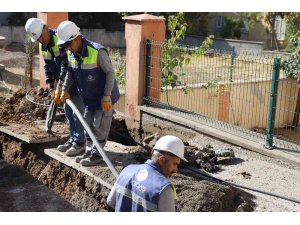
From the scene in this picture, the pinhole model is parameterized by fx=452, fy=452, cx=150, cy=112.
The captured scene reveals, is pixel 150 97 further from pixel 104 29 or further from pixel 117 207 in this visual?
pixel 104 29

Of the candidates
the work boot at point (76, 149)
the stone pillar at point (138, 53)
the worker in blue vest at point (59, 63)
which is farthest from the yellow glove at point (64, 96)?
the stone pillar at point (138, 53)

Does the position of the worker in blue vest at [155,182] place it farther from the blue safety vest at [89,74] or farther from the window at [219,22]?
the window at [219,22]

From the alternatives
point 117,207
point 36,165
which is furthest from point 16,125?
point 117,207

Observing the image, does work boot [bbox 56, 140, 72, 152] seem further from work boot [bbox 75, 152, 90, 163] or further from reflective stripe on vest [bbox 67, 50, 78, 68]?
reflective stripe on vest [bbox 67, 50, 78, 68]

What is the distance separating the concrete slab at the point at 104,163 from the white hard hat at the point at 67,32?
1651 millimetres

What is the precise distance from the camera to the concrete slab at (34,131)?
6.98 metres

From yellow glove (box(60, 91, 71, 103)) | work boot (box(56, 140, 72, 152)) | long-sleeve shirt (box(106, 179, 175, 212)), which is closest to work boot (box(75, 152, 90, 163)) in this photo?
work boot (box(56, 140, 72, 152))

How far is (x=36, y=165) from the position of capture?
6.98 meters

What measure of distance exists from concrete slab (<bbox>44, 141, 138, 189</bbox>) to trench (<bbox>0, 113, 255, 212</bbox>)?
0.05m

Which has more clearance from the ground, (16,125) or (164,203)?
(164,203)

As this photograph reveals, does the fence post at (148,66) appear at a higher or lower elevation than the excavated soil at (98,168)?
higher

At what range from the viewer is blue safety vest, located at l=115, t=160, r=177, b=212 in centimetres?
319

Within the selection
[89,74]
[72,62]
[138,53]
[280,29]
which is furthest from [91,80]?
[280,29]

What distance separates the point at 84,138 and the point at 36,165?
1151mm
